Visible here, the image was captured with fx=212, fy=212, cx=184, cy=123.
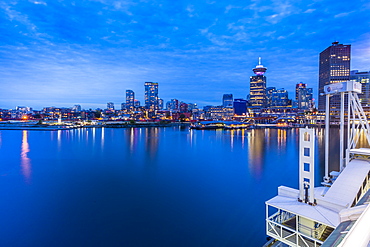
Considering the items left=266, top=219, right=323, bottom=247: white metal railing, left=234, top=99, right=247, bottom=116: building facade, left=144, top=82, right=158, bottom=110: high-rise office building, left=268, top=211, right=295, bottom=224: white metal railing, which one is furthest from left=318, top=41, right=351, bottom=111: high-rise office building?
left=144, top=82, right=158, bottom=110: high-rise office building

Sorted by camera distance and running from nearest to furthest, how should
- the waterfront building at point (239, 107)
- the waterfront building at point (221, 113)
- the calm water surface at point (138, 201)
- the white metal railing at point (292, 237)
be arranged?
the white metal railing at point (292, 237) → the calm water surface at point (138, 201) → the waterfront building at point (221, 113) → the waterfront building at point (239, 107)

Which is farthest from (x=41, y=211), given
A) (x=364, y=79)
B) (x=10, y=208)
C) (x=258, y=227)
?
(x=364, y=79)

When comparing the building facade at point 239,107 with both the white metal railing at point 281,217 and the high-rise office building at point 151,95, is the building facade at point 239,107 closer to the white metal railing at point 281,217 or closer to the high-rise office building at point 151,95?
→ the high-rise office building at point 151,95

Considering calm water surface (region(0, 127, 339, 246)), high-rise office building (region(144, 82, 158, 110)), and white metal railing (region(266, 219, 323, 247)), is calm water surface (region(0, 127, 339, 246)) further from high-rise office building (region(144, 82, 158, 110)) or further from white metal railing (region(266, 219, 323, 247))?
high-rise office building (region(144, 82, 158, 110))

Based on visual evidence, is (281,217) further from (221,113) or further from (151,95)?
(151,95)

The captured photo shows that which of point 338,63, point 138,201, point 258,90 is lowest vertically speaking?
point 138,201

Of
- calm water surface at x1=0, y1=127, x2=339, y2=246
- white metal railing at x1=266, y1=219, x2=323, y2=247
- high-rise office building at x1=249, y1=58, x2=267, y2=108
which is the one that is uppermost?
high-rise office building at x1=249, y1=58, x2=267, y2=108

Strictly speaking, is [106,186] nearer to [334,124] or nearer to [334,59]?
[334,124]

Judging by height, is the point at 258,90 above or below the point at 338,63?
below

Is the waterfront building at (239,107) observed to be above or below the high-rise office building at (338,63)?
below

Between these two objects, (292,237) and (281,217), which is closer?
(292,237)

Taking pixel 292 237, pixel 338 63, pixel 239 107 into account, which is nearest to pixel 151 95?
pixel 239 107

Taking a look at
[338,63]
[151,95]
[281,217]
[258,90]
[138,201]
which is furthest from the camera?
[151,95]

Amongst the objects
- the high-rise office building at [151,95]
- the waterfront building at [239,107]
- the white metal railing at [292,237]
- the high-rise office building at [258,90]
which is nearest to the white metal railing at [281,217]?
the white metal railing at [292,237]
